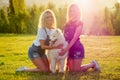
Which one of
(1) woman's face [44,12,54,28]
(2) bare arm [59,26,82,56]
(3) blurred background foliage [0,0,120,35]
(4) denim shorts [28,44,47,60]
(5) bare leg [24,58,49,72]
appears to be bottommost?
(3) blurred background foliage [0,0,120,35]

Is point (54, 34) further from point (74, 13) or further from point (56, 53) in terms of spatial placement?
point (74, 13)

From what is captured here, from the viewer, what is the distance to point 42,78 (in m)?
5.93

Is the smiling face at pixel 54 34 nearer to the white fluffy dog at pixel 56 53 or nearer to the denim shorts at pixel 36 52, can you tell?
the white fluffy dog at pixel 56 53

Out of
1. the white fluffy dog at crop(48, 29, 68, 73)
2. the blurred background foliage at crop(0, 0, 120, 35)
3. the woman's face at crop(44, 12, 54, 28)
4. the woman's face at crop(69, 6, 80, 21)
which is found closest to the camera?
the white fluffy dog at crop(48, 29, 68, 73)

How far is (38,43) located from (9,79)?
0.85 m

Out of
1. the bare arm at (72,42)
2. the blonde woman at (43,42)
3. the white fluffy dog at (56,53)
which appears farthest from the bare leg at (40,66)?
the bare arm at (72,42)

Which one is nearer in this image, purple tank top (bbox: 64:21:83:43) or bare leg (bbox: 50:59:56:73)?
bare leg (bbox: 50:59:56:73)

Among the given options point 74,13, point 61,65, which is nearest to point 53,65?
point 61,65

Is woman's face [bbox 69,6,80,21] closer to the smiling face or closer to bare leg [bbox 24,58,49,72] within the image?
the smiling face

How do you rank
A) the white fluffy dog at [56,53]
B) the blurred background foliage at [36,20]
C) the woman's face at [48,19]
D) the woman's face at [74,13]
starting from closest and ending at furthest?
the white fluffy dog at [56,53] → the woman's face at [48,19] → the woman's face at [74,13] → the blurred background foliage at [36,20]

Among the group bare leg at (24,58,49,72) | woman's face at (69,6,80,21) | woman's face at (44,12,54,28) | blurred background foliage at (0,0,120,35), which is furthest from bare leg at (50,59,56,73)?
blurred background foliage at (0,0,120,35)

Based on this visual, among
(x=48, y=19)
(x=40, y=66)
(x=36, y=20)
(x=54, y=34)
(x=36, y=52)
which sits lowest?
(x=36, y=20)

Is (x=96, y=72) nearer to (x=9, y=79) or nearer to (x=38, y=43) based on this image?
(x=38, y=43)

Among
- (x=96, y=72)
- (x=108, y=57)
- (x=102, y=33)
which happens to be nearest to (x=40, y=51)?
(x=96, y=72)
